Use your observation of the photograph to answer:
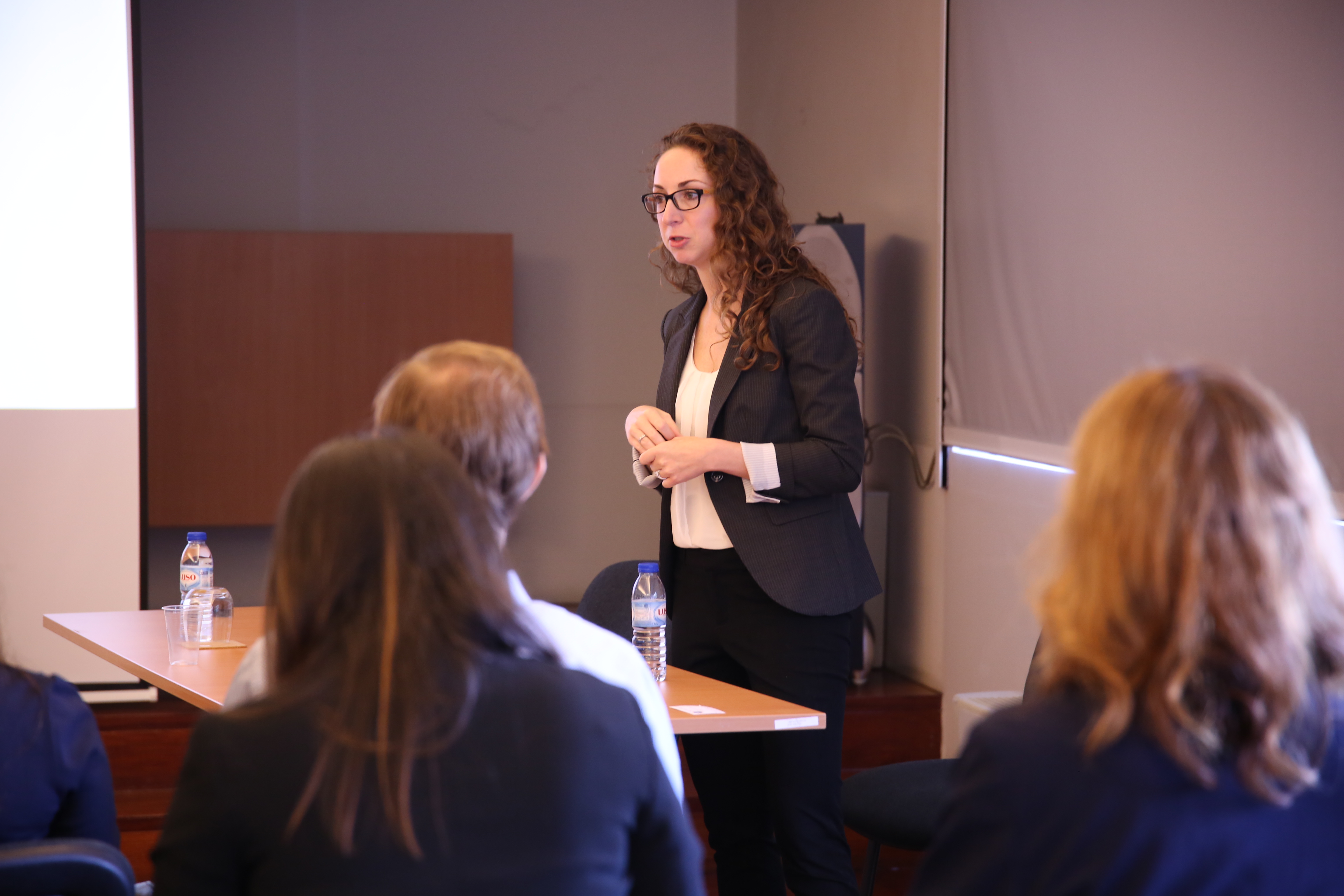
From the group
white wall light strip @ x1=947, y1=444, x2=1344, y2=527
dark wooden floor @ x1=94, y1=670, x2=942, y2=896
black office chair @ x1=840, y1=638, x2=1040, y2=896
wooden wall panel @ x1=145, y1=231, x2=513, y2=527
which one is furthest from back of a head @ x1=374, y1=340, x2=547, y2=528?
wooden wall panel @ x1=145, y1=231, x2=513, y2=527

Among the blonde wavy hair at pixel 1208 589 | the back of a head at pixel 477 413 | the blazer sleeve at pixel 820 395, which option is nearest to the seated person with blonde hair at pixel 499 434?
the back of a head at pixel 477 413

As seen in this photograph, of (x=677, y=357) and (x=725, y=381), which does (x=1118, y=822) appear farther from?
(x=677, y=357)

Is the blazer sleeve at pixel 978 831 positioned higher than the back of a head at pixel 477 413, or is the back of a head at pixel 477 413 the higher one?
the back of a head at pixel 477 413

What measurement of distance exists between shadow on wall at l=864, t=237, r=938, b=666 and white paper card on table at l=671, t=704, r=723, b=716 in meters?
2.31

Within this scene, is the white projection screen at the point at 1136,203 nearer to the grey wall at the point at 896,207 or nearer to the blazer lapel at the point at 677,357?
the grey wall at the point at 896,207

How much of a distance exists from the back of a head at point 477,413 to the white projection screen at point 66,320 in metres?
3.02

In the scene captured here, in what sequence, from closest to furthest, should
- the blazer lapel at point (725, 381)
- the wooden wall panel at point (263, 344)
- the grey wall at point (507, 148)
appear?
the blazer lapel at point (725, 381) < the wooden wall panel at point (263, 344) < the grey wall at point (507, 148)

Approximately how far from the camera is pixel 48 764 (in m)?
1.40

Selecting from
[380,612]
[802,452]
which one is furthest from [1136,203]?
[380,612]

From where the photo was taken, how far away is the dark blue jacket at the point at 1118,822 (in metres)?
0.88

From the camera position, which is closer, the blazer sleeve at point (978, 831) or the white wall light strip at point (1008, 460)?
the blazer sleeve at point (978, 831)

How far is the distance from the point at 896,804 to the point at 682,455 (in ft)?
2.61

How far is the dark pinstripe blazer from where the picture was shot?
2182mm

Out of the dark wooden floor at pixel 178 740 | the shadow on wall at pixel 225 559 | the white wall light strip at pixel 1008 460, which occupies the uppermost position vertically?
the white wall light strip at pixel 1008 460
